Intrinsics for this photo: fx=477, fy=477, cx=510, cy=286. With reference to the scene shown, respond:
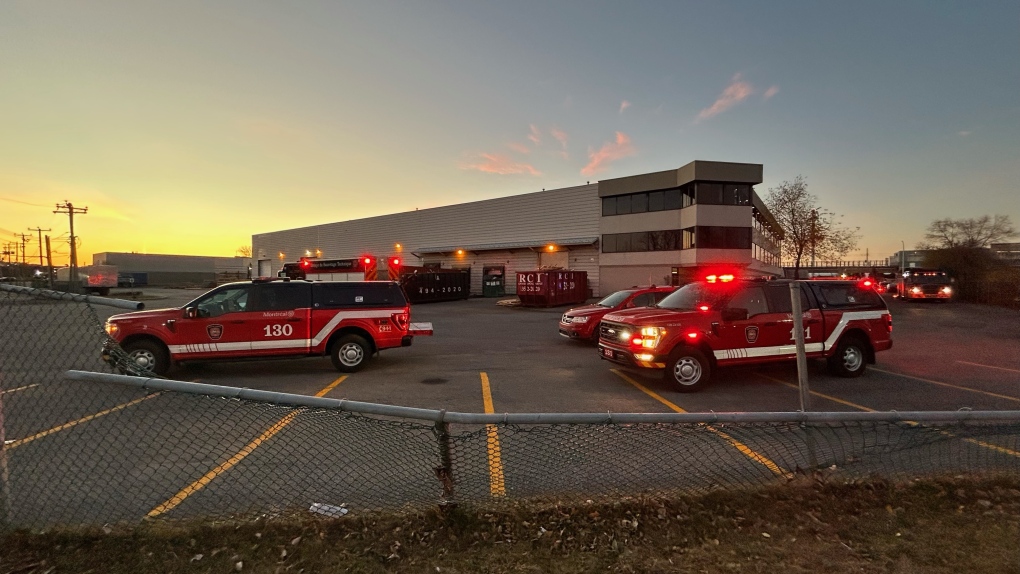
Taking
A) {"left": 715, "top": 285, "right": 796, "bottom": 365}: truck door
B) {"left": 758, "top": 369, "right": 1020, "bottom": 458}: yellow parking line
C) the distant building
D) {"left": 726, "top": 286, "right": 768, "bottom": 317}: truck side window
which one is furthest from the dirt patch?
the distant building

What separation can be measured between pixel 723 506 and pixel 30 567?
4.36 meters

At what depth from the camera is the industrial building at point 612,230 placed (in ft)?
109

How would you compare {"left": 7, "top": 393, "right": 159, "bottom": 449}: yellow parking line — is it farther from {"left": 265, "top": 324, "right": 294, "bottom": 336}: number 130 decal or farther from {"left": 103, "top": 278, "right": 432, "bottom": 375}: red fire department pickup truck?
{"left": 265, "top": 324, "right": 294, "bottom": 336}: number 130 decal

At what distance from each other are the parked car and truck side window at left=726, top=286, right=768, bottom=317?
4200 millimetres

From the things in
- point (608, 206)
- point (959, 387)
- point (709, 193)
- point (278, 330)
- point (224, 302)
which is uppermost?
point (709, 193)

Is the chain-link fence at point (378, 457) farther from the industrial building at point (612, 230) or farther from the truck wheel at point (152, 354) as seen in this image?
the industrial building at point (612, 230)

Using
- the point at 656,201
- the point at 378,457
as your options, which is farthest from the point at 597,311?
the point at 656,201

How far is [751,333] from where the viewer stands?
7.87 metres

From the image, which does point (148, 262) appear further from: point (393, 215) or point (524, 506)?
point (524, 506)

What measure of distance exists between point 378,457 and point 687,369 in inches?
200

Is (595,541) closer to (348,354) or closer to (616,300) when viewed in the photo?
(348,354)

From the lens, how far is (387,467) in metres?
4.41

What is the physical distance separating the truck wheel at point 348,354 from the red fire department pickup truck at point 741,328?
468 cm

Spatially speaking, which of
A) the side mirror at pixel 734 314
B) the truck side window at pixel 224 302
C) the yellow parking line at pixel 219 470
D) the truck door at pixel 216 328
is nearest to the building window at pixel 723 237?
the side mirror at pixel 734 314
